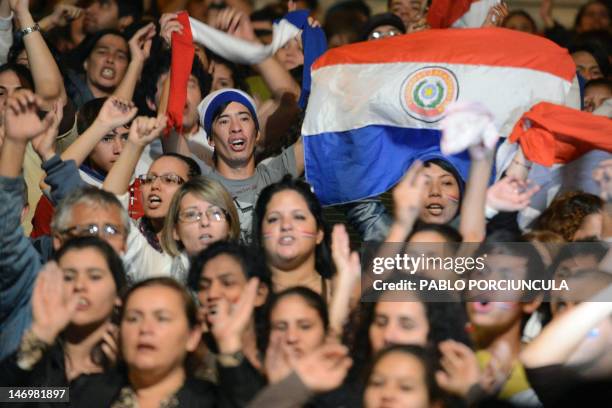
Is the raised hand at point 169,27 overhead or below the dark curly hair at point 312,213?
overhead

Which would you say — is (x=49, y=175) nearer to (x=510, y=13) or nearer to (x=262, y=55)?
(x=262, y=55)

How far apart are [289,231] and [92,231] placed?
29.9 inches

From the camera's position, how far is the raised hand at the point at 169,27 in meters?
7.32

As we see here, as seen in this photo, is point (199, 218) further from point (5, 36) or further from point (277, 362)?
point (5, 36)

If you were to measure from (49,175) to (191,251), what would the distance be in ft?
2.15

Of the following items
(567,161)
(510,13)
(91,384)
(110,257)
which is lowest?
(91,384)

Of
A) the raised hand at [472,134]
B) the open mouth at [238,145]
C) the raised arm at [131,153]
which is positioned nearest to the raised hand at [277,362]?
the raised hand at [472,134]

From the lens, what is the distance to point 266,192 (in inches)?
248

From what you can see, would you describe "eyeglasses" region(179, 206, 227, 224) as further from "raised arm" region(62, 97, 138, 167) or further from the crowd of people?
"raised arm" region(62, 97, 138, 167)

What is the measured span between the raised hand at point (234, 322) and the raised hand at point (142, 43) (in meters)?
2.55

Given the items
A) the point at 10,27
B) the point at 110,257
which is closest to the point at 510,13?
the point at 10,27

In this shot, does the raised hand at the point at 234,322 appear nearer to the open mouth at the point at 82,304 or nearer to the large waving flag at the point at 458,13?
the open mouth at the point at 82,304

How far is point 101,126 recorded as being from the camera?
661 cm

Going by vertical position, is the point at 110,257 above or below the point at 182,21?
below
